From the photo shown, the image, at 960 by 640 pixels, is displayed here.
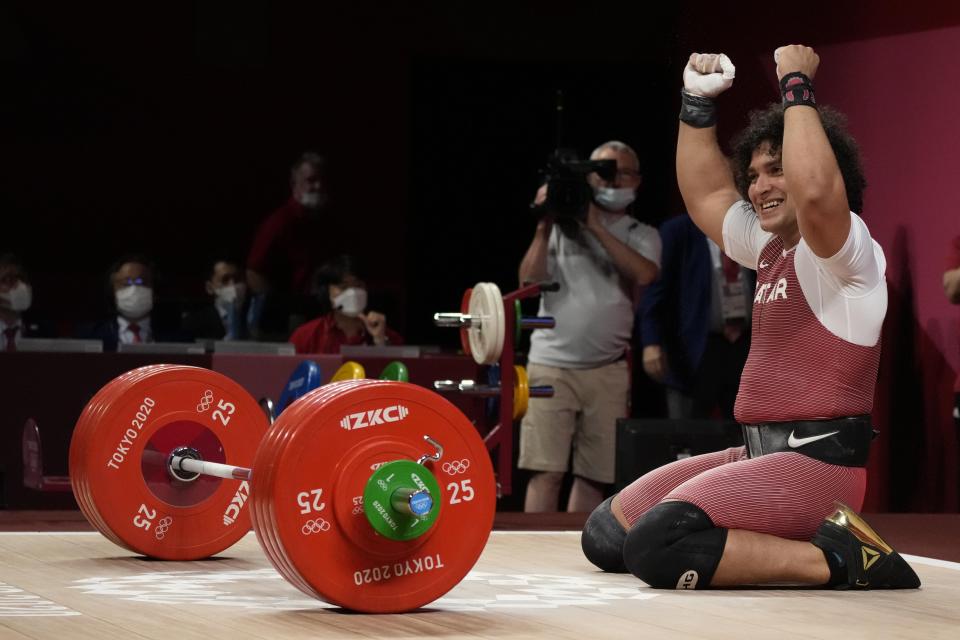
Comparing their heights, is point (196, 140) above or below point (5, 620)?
above

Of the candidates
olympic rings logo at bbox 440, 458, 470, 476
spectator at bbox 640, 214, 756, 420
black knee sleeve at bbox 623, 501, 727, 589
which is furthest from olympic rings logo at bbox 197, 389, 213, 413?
spectator at bbox 640, 214, 756, 420

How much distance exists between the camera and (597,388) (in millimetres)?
5312

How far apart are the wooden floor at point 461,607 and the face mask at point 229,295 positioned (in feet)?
12.3

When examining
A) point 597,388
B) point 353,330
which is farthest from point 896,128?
point 353,330

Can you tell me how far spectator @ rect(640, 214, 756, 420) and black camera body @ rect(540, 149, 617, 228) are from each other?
569mm

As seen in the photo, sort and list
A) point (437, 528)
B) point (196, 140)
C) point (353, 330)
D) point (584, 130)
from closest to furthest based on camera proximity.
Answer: point (437, 528), point (353, 330), point (584, 130), point (196, 140)

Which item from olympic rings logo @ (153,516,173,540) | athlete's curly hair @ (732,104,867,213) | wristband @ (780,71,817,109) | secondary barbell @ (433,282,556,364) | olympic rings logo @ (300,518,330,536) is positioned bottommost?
olympic rings logo @ (153,516,173,540)

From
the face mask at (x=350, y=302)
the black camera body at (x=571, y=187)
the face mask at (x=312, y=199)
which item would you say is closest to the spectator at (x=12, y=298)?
the face mask at (x=350, y=302)

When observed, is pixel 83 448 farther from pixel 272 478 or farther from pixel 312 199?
pixel 312 199

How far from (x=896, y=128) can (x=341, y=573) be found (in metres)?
3.63

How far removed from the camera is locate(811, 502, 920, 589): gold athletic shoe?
2926 mm

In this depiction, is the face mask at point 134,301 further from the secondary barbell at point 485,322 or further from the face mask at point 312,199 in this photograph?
the face mask at point 312,199

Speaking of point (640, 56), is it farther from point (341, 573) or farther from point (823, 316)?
point (341, 573)

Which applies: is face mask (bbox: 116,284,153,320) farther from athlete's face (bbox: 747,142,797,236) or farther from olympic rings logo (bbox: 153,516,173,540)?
athlete's face (bbox: 747,142,797,236)
